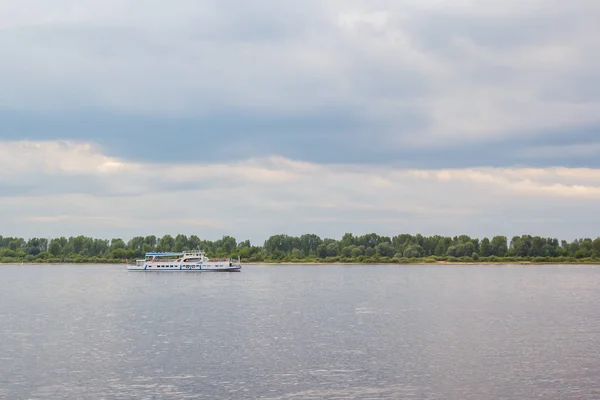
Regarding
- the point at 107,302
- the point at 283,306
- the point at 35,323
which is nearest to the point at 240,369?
the point at 35,323

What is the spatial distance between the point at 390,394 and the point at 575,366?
1998 centimetres

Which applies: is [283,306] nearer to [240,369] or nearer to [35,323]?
[35,323]

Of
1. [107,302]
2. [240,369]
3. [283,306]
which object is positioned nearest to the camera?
[240,369]

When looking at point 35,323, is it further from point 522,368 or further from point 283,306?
point 522,368

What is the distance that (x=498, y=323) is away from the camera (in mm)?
94188

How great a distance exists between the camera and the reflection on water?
165ft

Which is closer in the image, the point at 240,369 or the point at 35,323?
the point at 240,369

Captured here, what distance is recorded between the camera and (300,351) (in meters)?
67.6

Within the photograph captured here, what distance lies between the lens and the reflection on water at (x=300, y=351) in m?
50.3

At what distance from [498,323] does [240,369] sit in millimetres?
47994

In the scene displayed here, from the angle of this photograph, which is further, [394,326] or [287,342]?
[394,326]

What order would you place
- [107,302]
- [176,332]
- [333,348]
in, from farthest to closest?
1. [107,302]
2. [176,332]
3. [333,348]

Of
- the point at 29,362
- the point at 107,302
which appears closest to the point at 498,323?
the point at 29,362

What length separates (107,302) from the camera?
132750 millimetres
